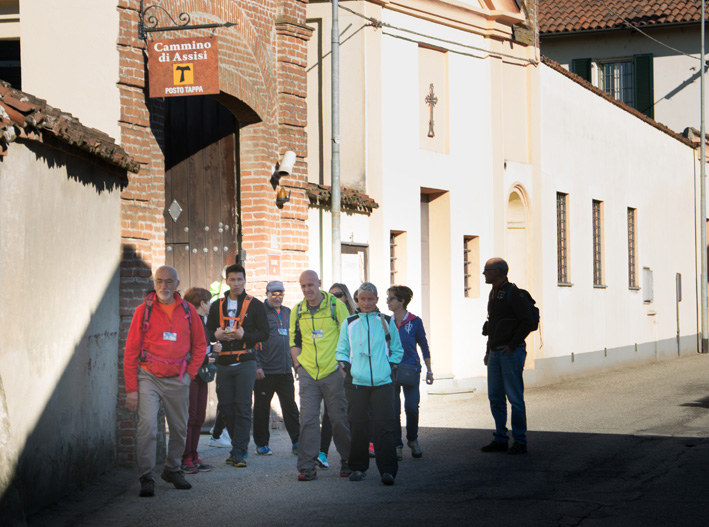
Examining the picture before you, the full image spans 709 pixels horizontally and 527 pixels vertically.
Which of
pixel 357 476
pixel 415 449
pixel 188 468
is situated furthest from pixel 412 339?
pixel 188 468

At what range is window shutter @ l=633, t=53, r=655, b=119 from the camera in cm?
3478

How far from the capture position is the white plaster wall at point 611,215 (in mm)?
23281

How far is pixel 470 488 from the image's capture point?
959 centimetres

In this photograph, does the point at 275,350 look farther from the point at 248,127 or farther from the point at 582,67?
the point at 582,67

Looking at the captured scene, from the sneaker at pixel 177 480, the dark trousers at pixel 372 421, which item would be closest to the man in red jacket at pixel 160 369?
the sneaker at pixel 177 480

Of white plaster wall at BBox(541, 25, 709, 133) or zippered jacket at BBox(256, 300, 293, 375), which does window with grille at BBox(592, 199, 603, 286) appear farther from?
zippered jacket at BBox(256, 300, 293, 375)

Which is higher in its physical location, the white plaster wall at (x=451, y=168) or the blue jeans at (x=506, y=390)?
the white plaster wall at (x=451, y=168)

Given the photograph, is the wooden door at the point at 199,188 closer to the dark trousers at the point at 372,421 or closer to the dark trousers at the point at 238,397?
the dark trousers at the point at 238,397

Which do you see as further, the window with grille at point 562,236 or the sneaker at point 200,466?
the window with grille at point 562,236

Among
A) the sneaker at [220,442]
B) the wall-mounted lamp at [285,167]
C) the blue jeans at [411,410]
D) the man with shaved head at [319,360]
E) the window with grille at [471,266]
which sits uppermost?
the wall-mounted lamp at [285,167]

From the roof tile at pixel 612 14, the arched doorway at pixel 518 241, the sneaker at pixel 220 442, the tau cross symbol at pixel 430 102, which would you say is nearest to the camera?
the sneaker at pixel 220 442

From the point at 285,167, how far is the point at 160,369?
5.39 metres

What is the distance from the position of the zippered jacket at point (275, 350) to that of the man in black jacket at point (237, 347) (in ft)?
2.55

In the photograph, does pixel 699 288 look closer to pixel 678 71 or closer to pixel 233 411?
pixel 678 71
